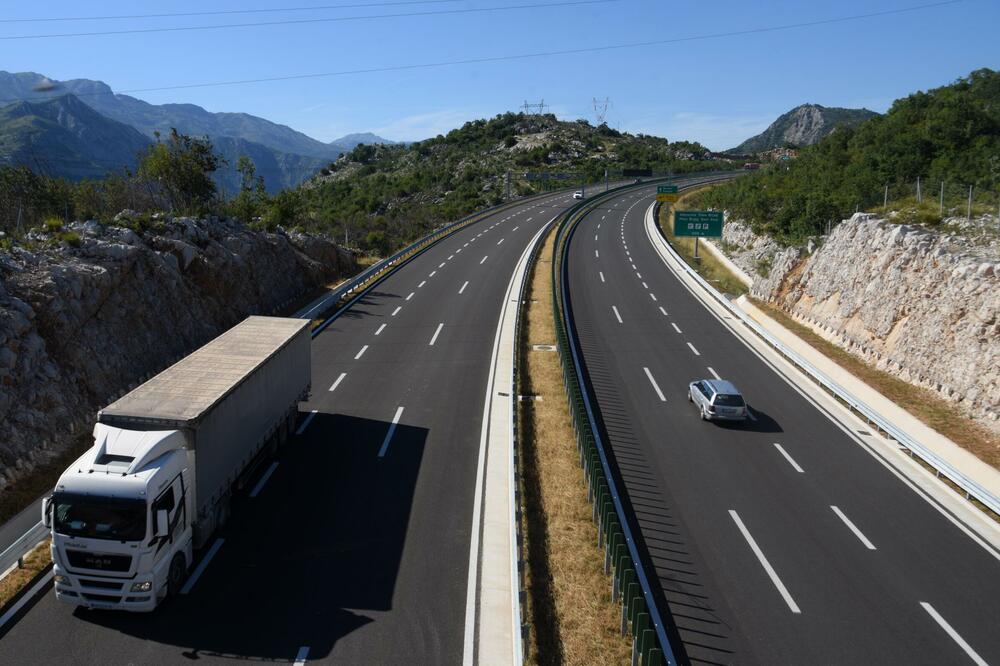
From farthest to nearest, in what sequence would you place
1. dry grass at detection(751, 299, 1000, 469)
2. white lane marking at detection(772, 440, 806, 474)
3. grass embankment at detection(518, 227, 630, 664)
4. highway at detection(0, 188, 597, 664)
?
dry grass at detection(751, 299, 1000, 469)
white lane marking at detection(772, 440, 806, 474)
grass embankment at detection(518, 227, 630, 664)
highway at detection(0, 188, 597, 664)

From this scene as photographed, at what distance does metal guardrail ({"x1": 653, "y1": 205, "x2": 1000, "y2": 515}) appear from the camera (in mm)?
19047

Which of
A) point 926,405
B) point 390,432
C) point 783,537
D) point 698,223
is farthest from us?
point 698,223

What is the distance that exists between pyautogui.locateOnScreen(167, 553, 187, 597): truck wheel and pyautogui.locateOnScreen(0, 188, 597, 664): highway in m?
0.31

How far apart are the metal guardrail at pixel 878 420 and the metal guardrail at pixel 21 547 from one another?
77.4ft

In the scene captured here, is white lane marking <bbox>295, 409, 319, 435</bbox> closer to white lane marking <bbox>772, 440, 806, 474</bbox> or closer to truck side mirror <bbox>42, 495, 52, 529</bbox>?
truck side mirror <bbox>42, 495, 52, 529</bbox>

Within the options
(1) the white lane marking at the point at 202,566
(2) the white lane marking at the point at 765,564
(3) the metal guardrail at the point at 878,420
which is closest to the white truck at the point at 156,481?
(1) the white lane marking at the point at 202,566

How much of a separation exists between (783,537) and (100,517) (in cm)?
1525

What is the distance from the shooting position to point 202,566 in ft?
47.3

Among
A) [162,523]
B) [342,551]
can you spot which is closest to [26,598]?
[162,523]

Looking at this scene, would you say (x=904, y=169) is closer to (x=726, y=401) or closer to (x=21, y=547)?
(x=726, y=401)

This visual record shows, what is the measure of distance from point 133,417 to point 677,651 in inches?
467

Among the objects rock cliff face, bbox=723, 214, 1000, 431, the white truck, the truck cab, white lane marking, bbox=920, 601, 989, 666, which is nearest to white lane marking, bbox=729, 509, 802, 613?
white lane marking, bbox=920, 601, 989, 666

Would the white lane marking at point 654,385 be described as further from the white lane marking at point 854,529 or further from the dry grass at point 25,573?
the dry grass at point 25,573

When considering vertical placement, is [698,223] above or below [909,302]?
above
